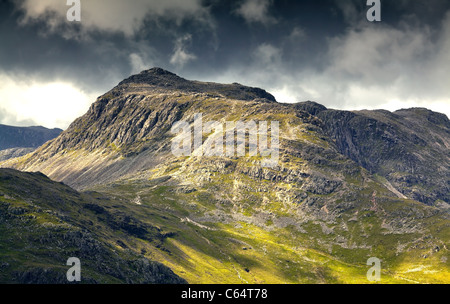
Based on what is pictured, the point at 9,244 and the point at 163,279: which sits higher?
the point at 9,244

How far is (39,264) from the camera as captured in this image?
148 m

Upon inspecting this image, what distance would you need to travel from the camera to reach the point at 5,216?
18238 cm

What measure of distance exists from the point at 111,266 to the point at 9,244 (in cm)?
4527

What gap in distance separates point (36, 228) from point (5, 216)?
1724cm
